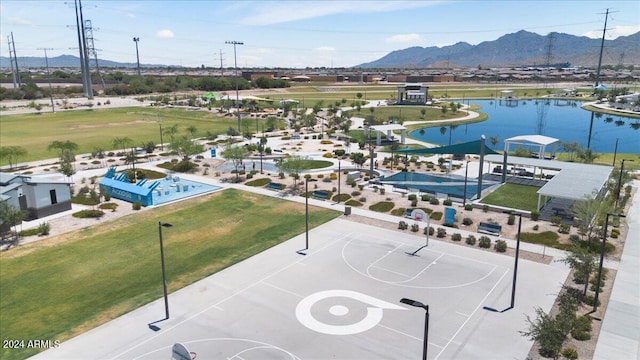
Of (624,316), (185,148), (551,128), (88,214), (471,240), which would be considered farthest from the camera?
(551,128)

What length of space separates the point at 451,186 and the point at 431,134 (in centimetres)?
4614

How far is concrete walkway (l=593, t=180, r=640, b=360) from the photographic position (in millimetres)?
22219

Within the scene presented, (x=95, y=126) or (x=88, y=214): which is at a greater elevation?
(x=95, y=126)

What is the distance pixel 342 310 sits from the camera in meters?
26.4

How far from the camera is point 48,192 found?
43.6 m

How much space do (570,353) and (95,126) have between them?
110 meters

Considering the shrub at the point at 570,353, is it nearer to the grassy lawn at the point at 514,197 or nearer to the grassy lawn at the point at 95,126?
the grassy lawn at the point at 514,197

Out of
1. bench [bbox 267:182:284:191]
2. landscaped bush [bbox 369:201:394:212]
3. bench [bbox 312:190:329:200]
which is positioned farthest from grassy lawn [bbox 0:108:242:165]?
landscaped bush [bbox 369:201:394:212]

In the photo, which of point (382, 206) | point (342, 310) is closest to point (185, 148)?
point (382, 206)

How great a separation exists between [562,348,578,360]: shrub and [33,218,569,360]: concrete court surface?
175cm

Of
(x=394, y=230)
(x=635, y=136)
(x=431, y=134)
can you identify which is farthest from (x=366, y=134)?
(x=635, y=136)

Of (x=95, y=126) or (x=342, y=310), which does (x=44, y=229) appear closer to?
(x=342, y=310)

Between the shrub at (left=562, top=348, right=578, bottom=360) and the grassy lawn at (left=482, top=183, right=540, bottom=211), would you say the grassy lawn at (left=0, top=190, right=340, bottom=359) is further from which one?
the shrub at (left=562, top=348, right=578, bottom=360)

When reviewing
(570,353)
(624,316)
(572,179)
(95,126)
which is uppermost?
(572,179)
